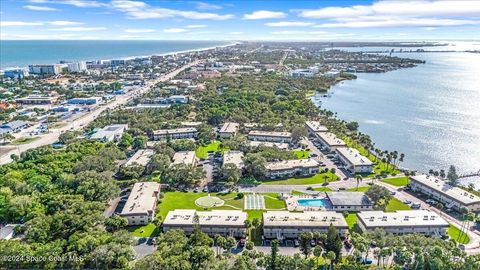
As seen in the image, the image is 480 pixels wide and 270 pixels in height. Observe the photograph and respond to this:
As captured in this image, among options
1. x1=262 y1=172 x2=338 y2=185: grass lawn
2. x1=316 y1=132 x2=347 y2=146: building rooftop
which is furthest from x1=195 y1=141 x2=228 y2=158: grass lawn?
x1=316 y1=132 x2=347 y2=146: building rooftop

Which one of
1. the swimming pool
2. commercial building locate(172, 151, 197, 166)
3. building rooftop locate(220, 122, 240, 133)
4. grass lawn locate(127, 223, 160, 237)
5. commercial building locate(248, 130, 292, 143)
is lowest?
grass lawn locate(127, 223, 160, 237)

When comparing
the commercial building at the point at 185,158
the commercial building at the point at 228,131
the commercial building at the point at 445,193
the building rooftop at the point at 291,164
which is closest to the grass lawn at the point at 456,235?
the commercial building at the point at 445,193

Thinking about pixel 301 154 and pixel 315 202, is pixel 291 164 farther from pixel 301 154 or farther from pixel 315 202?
pixel 315 202

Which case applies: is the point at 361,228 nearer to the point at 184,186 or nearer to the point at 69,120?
the point at 184,186

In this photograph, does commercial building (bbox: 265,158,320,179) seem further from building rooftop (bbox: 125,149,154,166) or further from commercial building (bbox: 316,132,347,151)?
building rooftop (bbox: 125,149,154,166)

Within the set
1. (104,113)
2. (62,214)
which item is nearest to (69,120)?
(104,113)

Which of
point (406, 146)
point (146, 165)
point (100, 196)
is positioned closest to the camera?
point (100, 196)

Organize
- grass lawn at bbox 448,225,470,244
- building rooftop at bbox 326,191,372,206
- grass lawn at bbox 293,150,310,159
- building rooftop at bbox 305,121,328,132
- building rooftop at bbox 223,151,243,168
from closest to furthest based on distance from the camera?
grass lawn at bbox 448,225,470,244 < building rooftop at bbox 326,191,372,206 < building rooftop at bbox 223,151,243,168 < grass lawn at bbox 293,150,310,159 < building rooftop at bbox 305,121,328,132
